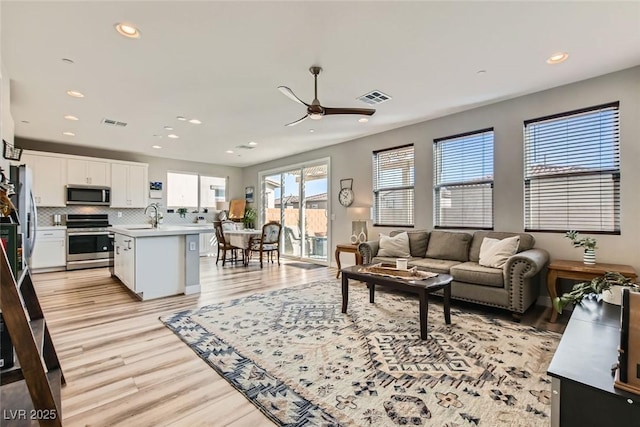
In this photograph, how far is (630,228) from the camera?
3.19 meters

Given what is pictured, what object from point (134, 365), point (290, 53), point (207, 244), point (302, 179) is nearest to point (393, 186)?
point (302, 179)

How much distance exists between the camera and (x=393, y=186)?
5516mm

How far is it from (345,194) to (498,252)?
3231 mm

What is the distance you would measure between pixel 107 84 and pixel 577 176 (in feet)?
19.1


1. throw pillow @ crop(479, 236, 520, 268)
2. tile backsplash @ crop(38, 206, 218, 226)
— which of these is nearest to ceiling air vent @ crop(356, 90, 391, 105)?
throw pillow @ crop(479, 236, 520, 268)

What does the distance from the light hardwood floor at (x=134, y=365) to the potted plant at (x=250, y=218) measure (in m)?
4.45

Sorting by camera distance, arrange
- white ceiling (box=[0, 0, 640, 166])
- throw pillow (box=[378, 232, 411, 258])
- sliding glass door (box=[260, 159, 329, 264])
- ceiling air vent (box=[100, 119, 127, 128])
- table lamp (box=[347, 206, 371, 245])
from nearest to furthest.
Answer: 1. white ceiling (box=[0, 0, 640, 166])
2. throw pillow (box=[378, 232, 411, 258])
3. ceiling air vent (box=[100, 119, 127, 128])
4. table lamp (box=[347, 206, 371, 245])
5. sliding glass door (box=[260, 159, 329, 264])

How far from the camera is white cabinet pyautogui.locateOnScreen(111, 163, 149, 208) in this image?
6836 millimetres

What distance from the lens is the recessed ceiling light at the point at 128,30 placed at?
240 centimetres

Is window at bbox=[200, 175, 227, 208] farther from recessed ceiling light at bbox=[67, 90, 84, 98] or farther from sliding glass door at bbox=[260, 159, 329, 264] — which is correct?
recessed ceiling light at bbox=[67, 90, 84, 98]

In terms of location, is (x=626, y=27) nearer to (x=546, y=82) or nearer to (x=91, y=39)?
(x=546, y=82)

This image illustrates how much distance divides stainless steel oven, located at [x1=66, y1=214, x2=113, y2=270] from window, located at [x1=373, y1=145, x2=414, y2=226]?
18.2 feet

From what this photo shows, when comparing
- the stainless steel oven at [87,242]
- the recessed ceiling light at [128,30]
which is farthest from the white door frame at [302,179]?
the recessed ceiling light at [128,30]

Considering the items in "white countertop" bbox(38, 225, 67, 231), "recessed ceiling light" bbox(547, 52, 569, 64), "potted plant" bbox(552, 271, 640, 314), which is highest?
"recessed ceiling light" bbox(547, 52, 569, 64)
